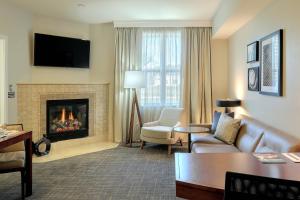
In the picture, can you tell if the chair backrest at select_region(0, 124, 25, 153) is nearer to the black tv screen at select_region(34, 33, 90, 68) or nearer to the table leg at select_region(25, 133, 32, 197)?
the table leg at select_region(25, 133, 32, 197)

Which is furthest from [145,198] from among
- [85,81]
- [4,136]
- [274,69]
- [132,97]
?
[85,81]

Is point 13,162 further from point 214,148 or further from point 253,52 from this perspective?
point 253,52

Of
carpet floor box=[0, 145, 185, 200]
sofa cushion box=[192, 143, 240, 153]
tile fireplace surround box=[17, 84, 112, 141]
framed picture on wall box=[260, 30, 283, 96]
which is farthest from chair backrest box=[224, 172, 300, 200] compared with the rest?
tile fireplace surround box=[17, 84, 112, 141]

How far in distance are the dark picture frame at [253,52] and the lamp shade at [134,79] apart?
6.95 feet

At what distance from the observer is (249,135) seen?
3.65m

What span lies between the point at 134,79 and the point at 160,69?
0.73 meters

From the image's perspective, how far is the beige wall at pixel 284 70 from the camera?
9.29 feet

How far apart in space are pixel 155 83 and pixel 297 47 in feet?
11.6

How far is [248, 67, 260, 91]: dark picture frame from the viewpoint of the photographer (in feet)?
13.1

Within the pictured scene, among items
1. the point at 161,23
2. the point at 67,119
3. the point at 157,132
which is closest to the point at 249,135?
the point at 157,132

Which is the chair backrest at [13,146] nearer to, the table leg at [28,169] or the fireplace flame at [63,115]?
the table leg at [28,169]

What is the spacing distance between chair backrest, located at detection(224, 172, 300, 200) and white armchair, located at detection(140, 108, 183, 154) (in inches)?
151

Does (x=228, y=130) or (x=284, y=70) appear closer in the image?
(x=284, y=70)

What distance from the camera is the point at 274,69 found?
335 centimetres
